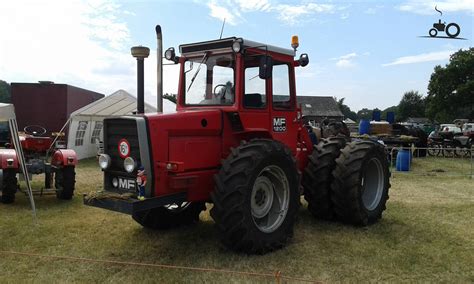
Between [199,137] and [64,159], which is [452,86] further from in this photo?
[199,137]

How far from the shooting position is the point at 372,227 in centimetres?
656

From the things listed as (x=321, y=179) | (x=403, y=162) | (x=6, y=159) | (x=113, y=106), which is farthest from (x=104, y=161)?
(x=113, y=106)

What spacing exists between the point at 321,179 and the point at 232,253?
1920 millimetres

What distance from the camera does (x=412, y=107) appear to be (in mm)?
93562

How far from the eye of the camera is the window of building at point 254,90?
5.62 metres

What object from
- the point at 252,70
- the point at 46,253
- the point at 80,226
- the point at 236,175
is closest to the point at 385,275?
the point at 236,175

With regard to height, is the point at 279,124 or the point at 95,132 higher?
the point at 279,124

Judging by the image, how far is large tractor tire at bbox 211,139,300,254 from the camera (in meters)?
4.76

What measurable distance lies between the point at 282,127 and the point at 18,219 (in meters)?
4.45

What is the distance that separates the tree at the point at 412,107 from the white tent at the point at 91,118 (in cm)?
8166

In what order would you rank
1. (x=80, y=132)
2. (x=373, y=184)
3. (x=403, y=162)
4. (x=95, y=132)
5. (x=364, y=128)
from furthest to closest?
(x=364, y=128), (x=95, y=132), (x=80, y=132), (x=403, y=162), (x=373, y=184)

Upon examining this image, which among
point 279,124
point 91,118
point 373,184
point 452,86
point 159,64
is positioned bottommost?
point 373,184

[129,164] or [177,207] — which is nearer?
[129,164]

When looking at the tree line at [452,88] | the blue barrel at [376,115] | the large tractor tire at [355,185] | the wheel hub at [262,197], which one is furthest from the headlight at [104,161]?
the tree line at [452,88]
